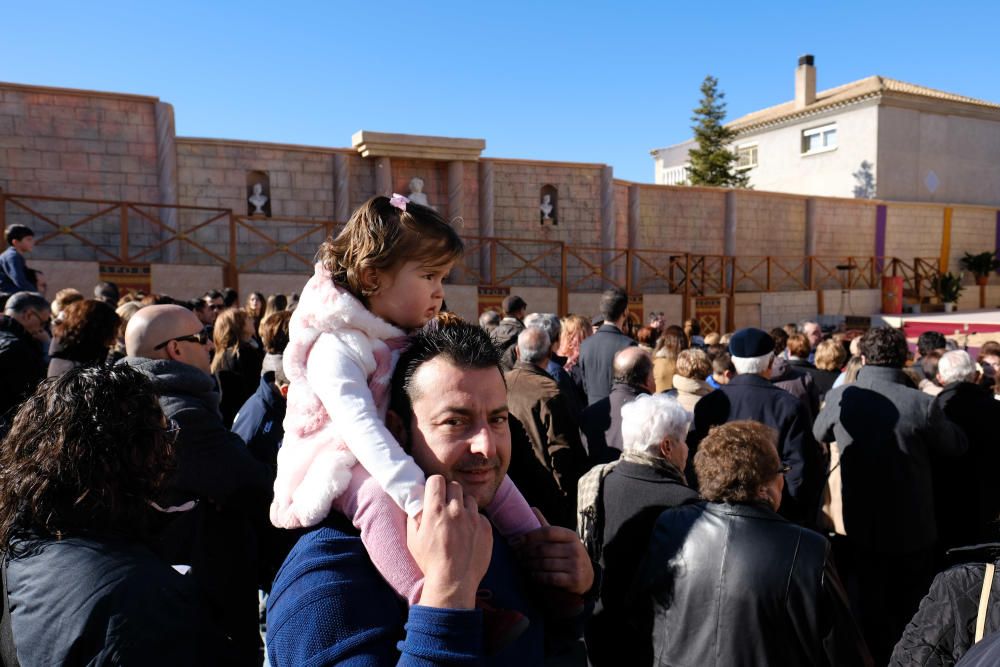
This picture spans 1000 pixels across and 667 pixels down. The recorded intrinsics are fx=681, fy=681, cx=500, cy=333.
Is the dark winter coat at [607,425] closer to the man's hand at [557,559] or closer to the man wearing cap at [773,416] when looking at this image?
the man wearing cap at [773,416]

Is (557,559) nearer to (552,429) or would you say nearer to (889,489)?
(552,429)

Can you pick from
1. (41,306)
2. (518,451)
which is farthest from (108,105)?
(518,451)

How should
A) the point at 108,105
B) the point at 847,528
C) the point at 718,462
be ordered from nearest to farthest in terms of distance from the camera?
the point at 718,462 → the point at 847,528 → the point at 108,105

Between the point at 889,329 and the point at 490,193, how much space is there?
13.6 metres

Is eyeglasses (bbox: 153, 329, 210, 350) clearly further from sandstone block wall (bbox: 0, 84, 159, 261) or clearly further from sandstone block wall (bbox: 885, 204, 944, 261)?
sandstone block wall (bbox: 885, 204, 944, 261)

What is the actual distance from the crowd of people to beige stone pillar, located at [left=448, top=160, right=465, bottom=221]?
13.0m

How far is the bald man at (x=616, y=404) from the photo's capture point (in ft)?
12.2

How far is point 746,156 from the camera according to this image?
31609mm

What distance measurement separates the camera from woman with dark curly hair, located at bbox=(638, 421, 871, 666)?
2.02 metres

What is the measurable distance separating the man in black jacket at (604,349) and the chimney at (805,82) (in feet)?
94.0

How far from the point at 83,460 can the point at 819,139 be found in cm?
3135

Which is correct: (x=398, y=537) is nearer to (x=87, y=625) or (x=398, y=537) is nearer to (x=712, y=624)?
(x=87, y=625)

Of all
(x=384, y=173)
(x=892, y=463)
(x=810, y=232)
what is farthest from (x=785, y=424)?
(x=810, y=232)

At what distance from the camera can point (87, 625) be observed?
1314 millimetres
